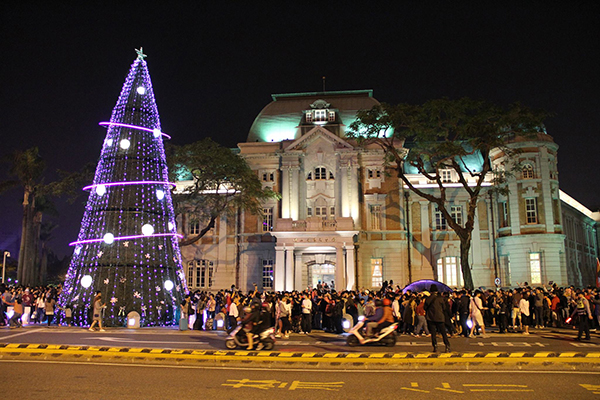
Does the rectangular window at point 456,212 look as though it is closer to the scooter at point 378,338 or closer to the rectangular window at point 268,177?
the rectangular window at point 268,177

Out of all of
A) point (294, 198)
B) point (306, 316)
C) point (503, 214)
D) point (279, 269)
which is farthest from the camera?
point (294, 198)

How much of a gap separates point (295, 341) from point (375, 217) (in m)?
25.1

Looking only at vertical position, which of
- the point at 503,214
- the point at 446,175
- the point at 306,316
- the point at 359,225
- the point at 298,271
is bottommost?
the point at 306,316

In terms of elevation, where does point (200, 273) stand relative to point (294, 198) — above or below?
below

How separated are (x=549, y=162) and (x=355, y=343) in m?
32.2

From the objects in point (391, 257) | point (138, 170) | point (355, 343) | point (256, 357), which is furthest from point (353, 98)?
point (256, 357)

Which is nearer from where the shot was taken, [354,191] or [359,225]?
[359,225]

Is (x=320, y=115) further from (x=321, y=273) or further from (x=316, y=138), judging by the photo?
(x=321, y=273)

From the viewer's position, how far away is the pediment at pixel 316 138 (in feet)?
140

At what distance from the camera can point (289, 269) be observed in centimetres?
3869

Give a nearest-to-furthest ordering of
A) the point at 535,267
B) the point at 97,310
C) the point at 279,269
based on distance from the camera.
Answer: the point at 97,310, the point at 279,269, the point at 535,267

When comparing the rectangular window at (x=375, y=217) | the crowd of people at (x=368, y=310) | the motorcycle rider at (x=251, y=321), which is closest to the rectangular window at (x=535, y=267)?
the rectangular window at (x=375, y=217)

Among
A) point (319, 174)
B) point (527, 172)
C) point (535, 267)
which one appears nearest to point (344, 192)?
point (319, 174)

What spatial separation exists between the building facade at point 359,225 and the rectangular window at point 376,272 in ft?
0.26
